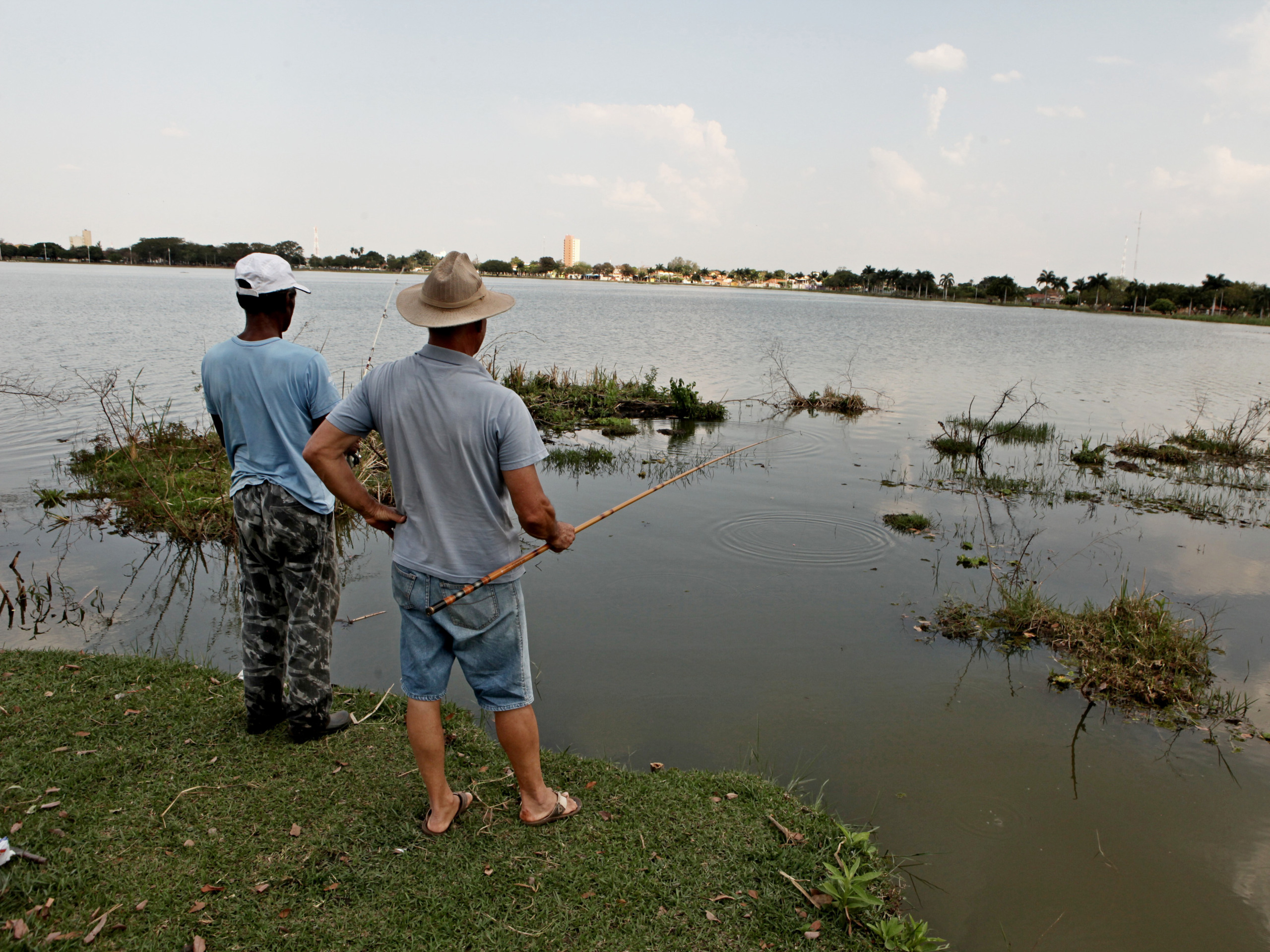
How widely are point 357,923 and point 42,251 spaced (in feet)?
610

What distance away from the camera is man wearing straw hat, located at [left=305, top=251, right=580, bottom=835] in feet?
8.87

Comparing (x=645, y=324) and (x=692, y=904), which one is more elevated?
(x=645, y=324)

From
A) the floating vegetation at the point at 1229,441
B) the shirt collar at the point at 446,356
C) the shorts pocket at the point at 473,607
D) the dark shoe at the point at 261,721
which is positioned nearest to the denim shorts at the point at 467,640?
the shorts pocket at the point at 473,607

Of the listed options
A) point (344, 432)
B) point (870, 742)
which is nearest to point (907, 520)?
point (870, 742)

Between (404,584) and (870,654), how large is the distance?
12.9ft

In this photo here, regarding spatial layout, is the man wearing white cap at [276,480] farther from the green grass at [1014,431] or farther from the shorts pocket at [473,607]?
the green grass at [1014,431]

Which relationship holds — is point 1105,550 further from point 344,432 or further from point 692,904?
point 344,432

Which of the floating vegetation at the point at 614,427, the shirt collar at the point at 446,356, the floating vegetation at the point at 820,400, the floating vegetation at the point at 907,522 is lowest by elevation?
the floating vegetation at the point at 907,522

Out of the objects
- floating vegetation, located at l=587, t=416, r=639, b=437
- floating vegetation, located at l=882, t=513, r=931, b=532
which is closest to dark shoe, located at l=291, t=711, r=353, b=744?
floating vegetation, located at l=882, t=513, r=931, b=532

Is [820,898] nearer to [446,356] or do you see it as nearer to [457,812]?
[457,812]

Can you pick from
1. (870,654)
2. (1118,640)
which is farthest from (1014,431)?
(870,654)

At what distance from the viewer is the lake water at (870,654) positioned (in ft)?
12.1

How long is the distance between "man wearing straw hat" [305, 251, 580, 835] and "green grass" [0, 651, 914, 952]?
0.51 meters

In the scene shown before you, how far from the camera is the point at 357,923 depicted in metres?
2.75
